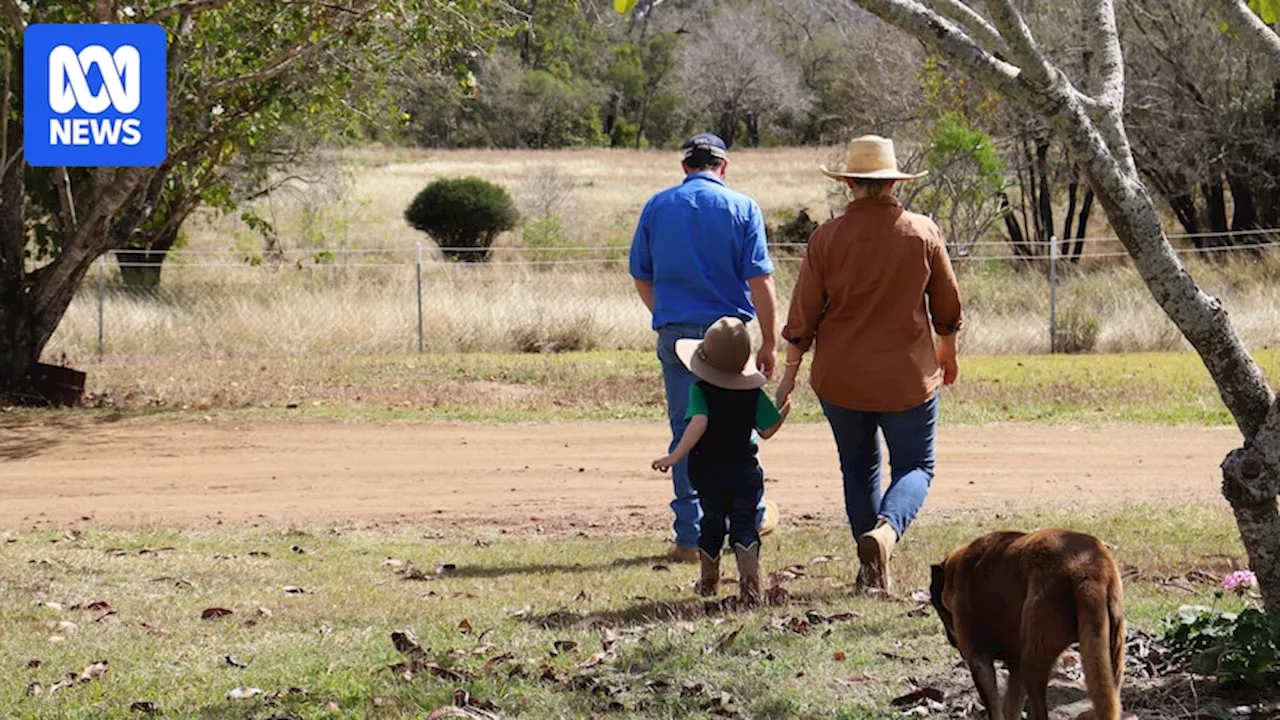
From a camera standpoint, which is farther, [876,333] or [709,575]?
[709,575]

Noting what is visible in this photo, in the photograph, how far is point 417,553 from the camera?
29.9ft

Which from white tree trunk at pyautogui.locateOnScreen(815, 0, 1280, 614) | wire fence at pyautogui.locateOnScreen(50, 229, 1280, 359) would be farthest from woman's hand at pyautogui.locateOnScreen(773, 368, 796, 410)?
wire fence at pyautogui.locateOnScreen(50, 229, 1280, 359)

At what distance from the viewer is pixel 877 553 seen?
6691mm

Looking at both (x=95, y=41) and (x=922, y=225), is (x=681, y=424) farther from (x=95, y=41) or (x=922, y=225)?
(x=95, y=41)

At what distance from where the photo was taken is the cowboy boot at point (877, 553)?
6.68 metres

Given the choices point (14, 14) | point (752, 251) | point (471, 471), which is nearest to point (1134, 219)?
point (752, 251)

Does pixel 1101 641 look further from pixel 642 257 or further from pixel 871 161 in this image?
pixel 642 257

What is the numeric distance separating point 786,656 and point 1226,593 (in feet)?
7.50

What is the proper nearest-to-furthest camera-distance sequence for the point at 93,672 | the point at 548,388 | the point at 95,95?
1. the point at 93,672
2. the point at 95,95
3. the point at 548,388

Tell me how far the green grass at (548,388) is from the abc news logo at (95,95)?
2570 mm

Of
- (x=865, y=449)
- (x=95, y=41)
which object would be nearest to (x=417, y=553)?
(x=865, y=449)

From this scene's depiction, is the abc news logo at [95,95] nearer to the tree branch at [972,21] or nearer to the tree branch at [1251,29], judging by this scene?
the tree branch at [972,21]

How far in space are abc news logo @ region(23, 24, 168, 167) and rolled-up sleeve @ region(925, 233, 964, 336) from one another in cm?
1028

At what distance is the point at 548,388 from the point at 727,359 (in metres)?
10.5
